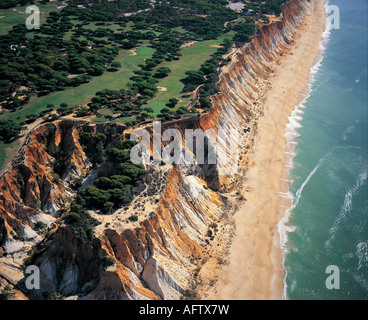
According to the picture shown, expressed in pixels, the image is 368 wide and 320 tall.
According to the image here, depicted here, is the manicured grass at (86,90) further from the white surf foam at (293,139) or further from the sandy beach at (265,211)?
the white surf foam at (293,139)

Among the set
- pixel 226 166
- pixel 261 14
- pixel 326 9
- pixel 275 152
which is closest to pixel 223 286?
pixel 226 166

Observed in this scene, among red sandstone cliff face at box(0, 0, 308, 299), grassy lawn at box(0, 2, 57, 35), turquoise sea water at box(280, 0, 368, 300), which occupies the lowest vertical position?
turquoise sea water at box(280, 0, 368, 300)

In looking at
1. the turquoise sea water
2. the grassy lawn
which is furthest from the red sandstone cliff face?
the grassy lawn

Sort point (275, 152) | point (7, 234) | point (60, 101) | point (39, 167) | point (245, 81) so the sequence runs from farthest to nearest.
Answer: point (245, 81), point (275, 152), point (60, 101), point (39, 167), point (7, 234)

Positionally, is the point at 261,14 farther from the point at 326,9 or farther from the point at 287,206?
the point at 287,206

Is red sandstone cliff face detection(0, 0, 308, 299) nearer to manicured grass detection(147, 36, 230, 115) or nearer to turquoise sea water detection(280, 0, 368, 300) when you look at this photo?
manicured grass detection(147, 36, 230, 115)

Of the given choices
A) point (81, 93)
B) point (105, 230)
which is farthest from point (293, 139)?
point (105, 230)
